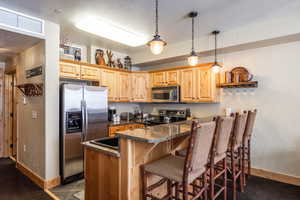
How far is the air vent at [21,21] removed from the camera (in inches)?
96.2

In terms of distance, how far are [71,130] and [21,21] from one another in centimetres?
183

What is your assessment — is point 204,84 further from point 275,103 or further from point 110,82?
point 110,82

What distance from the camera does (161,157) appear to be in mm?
2096

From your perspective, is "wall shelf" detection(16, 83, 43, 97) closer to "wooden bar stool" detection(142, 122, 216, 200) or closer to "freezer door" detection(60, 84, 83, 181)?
"freezer door" detection(60, 84, 83, 181)

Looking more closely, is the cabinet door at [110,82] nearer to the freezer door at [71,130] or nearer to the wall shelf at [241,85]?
the freezer door at [71,130]

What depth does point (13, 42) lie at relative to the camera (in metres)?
2.99

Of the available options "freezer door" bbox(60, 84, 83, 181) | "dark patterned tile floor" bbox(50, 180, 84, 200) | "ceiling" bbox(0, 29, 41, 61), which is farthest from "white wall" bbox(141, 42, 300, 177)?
"ceiling" bbox(0, 29, 41, 61)

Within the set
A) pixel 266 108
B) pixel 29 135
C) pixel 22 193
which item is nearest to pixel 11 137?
pixel 29 135

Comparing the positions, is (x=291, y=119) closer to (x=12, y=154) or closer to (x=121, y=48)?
(x=121, y=48)

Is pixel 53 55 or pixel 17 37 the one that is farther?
pixel 53 55

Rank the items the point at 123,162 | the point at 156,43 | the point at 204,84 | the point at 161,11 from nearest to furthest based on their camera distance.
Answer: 1. the point at 123,162
2. the point at 156,43
3. the point at 161,11
4. the point at 204,84

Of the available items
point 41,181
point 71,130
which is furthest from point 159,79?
point 41,181

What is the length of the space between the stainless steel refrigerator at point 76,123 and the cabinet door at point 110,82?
72cm

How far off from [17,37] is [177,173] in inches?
122
